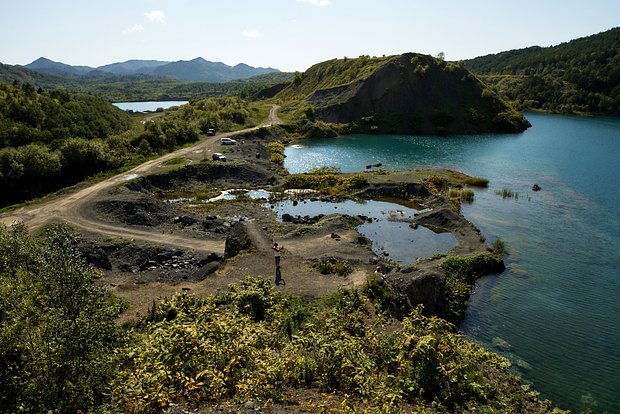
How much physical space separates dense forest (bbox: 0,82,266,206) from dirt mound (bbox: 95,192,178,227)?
14288 mm

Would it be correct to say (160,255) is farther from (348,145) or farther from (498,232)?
(348,145)

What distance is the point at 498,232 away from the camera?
176 ft

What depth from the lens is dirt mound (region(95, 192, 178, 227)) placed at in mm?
51281

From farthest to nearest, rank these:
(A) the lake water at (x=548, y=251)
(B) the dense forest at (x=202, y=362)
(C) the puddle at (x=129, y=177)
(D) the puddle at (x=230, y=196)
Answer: (C) the puddle at (x=129, y=177) < (D) the puddle at (x=230, y=196) < (A) the lake water at (x=548, y=251) < (B) the dense forest at (x=202, y=362)

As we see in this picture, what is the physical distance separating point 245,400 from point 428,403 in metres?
10.1

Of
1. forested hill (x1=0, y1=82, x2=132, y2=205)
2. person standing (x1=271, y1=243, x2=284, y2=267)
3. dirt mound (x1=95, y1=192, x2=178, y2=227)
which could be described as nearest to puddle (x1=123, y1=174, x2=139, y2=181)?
forested hill (x1=0, y1=82, x2=132, y2=205)

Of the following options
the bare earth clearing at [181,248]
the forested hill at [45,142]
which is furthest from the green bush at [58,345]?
the forested hill at [45,142]

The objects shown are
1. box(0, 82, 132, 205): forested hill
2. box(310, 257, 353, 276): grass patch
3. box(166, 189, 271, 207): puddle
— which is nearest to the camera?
box(310, 257, 353, 276): grass patch

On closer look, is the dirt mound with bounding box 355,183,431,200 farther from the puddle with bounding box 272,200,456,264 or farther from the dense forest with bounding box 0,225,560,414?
the dense forest with bounding box 0,225,560,414

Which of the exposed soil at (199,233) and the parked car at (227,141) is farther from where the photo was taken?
the parked car at (227,141)

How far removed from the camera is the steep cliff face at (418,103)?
132500 millimetres

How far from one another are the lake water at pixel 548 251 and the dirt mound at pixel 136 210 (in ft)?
120

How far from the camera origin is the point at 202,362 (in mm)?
17469

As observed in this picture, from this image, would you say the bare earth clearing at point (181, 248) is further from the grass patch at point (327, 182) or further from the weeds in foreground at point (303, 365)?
the grass patch at point (327, 182)
